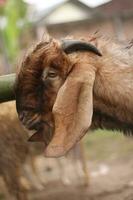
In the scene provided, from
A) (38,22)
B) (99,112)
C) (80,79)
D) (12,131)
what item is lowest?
(38,22)

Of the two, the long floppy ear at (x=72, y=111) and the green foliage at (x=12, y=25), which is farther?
the green foliage at (x=12, y=25)

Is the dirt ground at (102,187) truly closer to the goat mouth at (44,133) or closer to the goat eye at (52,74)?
the goat mouth at (44,133)

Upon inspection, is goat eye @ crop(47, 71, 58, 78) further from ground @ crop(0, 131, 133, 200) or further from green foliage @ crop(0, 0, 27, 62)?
green foliage @ crop(0, 0, 27, 62)

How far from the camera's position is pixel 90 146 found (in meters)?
13.0

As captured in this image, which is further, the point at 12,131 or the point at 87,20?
the point at 87,20

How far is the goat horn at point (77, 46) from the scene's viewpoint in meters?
4.14

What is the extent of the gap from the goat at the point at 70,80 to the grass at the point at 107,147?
6595mm

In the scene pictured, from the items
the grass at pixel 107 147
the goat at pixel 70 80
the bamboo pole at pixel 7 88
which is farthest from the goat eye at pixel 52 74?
the grass at pixel 107 147

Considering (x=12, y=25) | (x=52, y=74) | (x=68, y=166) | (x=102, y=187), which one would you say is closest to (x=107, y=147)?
(x=68, y=166)

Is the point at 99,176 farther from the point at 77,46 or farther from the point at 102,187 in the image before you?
the point at 77,46

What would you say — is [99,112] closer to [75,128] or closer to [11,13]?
[75,128]

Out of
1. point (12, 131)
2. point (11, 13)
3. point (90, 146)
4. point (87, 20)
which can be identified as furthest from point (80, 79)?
point (87, 20)

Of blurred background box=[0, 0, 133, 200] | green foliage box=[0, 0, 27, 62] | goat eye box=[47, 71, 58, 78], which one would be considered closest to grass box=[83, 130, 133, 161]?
blurred background box=[0, 0, 133, 200]

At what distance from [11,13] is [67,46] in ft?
52.9
